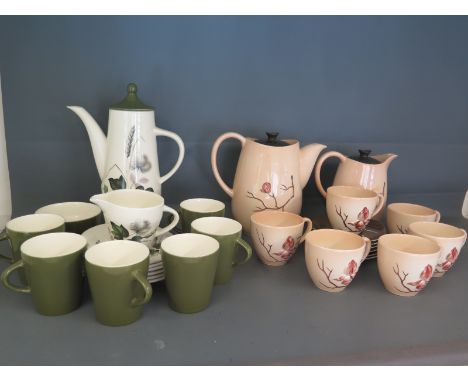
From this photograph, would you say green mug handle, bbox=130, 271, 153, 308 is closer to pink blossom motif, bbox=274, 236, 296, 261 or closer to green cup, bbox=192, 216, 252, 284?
green cup, bbox=192, 216, 252, 284

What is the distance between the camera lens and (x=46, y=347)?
0.43m

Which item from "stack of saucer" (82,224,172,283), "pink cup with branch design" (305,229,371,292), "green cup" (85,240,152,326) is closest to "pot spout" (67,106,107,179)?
"stack of saucer" (82,224,172,283)

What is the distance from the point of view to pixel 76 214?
681 millimetres

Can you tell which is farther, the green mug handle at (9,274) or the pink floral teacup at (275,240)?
the pink floral teacup at (275,240)

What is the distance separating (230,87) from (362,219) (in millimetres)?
372

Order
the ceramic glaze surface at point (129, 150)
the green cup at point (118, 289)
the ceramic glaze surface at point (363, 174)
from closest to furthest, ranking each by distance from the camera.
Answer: the green cup at point (118, 289) → the ceramic glaze surface at point (129, 150) → the ceramic glaze surface at point (363, 174)

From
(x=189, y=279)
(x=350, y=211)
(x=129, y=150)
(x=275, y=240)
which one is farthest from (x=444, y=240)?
(x=129, y=150)

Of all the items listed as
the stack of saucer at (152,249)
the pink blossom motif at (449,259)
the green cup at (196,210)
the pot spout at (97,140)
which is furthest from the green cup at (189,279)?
the pink blossom motif at (449,259)

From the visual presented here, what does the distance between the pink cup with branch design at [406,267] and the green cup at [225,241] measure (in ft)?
0.63

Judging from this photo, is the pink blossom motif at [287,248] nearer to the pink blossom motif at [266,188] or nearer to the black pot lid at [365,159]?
the pink blossom motif at [266,188]

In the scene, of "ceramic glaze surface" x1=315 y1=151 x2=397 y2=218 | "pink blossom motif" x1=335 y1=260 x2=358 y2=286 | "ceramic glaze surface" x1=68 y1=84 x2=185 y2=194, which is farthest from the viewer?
"ceramic glaze surface" x1=315 y1=151 x2=397 y2=218

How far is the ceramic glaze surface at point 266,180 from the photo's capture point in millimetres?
700

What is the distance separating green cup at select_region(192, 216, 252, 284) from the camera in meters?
0.57

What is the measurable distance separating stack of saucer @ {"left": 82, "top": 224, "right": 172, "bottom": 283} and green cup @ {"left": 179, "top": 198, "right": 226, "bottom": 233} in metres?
0.05
